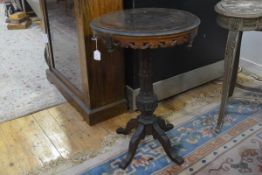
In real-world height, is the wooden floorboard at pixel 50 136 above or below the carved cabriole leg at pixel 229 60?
below

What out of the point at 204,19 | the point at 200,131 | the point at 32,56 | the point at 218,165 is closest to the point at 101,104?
the point at 200,131

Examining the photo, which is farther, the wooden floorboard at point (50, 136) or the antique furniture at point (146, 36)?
the wooden floorboard at point (50, 136)

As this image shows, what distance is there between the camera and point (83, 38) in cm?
177

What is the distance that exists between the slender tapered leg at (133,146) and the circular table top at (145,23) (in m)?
0.60

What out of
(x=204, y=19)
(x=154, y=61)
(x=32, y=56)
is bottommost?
(x=32, y=56)

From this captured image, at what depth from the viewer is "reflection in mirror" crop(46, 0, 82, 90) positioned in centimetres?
190

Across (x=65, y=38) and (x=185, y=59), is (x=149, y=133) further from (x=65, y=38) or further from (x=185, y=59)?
(x=65, y=38)

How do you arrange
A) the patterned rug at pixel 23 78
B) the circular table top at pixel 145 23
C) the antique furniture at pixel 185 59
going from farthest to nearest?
the patterned rug at pixel 23 78
the antique furniture at pixel 185 59
the circular table top at pixel 145 23

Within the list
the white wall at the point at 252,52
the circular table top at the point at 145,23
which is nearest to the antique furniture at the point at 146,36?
the circular table top at the point at 145,23

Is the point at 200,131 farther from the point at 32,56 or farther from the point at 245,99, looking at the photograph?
the point at 32,56

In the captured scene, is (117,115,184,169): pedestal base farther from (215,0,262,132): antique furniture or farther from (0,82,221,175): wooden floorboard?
(215,0,262,132): antique furniture

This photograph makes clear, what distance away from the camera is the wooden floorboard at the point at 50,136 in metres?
1.71

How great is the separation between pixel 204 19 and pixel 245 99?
0.64m

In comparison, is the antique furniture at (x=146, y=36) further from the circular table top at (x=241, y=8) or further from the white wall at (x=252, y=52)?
the white wall at (x=252, y=52)
